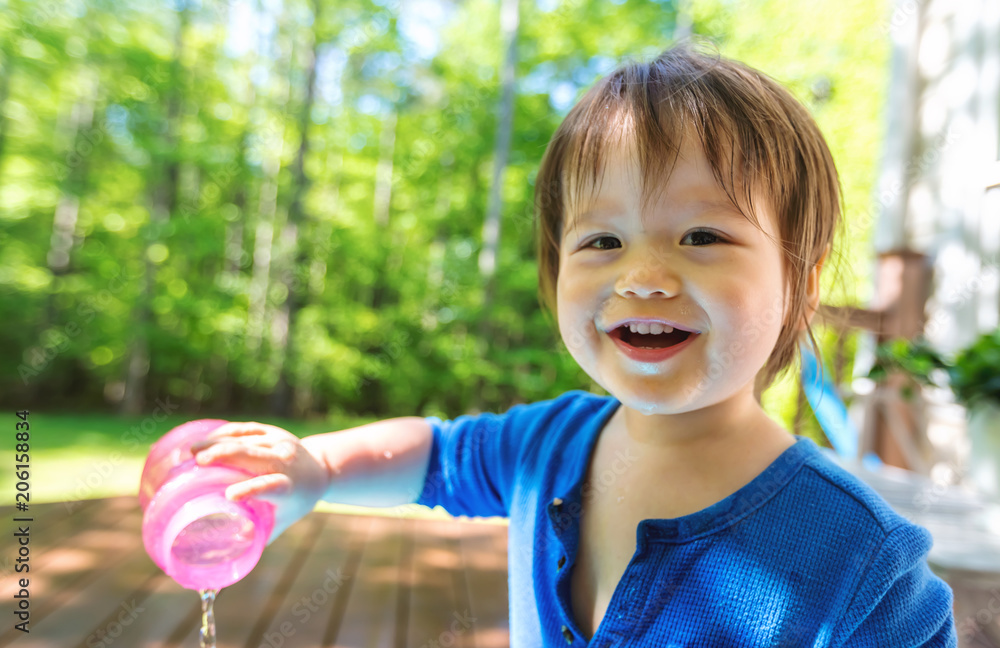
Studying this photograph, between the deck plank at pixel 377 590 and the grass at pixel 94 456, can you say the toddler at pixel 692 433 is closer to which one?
the deck plank at pixel 377 590

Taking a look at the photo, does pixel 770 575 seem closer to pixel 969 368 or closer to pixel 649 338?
pixel 649 338

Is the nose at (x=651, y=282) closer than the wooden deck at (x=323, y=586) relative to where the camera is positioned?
Yes

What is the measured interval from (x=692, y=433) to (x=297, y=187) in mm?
7200

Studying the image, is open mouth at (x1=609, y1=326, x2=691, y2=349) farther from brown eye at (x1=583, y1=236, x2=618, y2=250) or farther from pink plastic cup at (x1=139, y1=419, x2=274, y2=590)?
pink plastic cup at (x1=139, y1=419, x2=274, y2=590)

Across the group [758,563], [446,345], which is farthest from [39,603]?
[446,345]

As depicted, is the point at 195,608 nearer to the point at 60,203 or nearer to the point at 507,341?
the point at 507,341

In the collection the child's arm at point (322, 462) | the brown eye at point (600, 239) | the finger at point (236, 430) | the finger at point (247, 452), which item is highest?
the brown eye at point (600, 239)

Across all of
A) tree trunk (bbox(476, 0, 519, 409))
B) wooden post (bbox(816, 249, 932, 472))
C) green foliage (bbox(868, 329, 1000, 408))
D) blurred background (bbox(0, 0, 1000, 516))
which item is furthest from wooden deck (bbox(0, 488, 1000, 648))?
tree trunk (bbox(476, 0, 519, 409))

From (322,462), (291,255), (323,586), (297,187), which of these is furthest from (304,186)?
(322,462)

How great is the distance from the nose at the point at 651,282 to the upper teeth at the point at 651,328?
3cm

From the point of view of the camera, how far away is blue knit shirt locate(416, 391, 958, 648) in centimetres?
59

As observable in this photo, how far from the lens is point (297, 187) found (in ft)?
24.0

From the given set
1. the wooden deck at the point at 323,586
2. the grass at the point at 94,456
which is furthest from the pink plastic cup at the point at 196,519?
the grass at the point at 94,456

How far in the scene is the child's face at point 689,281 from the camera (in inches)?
24.6
